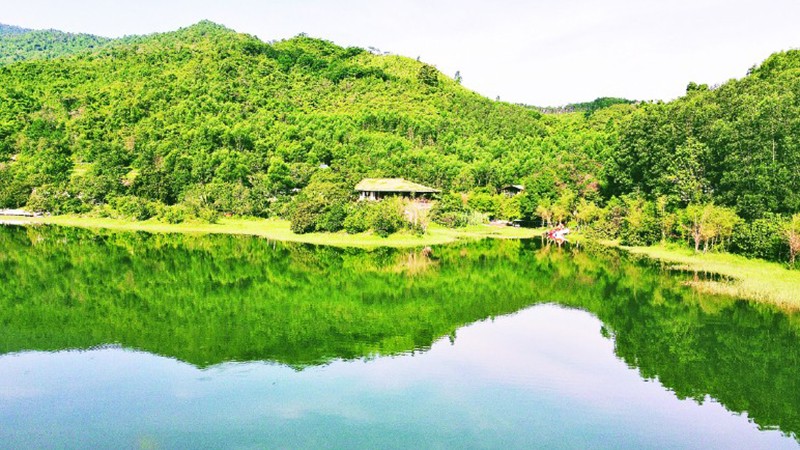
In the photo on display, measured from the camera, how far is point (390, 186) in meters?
62.4

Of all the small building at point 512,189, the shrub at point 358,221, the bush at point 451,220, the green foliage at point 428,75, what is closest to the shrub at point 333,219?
the shrub at point 358,221

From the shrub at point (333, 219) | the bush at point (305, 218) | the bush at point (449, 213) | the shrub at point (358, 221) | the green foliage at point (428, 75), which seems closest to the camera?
the shrub at point (358, 221)

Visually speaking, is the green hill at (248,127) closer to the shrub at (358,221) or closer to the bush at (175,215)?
the bush at (175,215)

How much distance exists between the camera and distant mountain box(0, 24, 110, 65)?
143500 mm

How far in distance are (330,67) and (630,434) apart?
110 meters

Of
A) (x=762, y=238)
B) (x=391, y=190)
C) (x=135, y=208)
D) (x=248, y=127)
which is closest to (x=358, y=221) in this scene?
(x=391, y=190)

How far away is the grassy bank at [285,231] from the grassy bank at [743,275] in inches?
639

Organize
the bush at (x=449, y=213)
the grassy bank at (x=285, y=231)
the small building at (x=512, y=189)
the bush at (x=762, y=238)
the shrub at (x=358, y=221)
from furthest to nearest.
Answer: the small building at (x=512, y=189) → the bush at (x=449, y=213) → the shrub at (x=358, y=221) → the grassy bank at (x=285, y=231) → the bush at (x=762, y=238)

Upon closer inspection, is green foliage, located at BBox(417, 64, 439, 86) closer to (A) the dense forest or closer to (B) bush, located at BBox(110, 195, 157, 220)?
(A) the dense forest

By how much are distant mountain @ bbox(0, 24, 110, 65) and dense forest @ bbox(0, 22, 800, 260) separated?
37589mm

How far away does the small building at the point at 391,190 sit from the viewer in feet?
203

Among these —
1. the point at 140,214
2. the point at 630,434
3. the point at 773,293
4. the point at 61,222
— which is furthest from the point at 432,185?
the point at 630,434

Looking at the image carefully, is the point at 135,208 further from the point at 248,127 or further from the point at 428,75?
the point at 428,75

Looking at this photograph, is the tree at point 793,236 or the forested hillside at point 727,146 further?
the forested hillside at point 727,146
